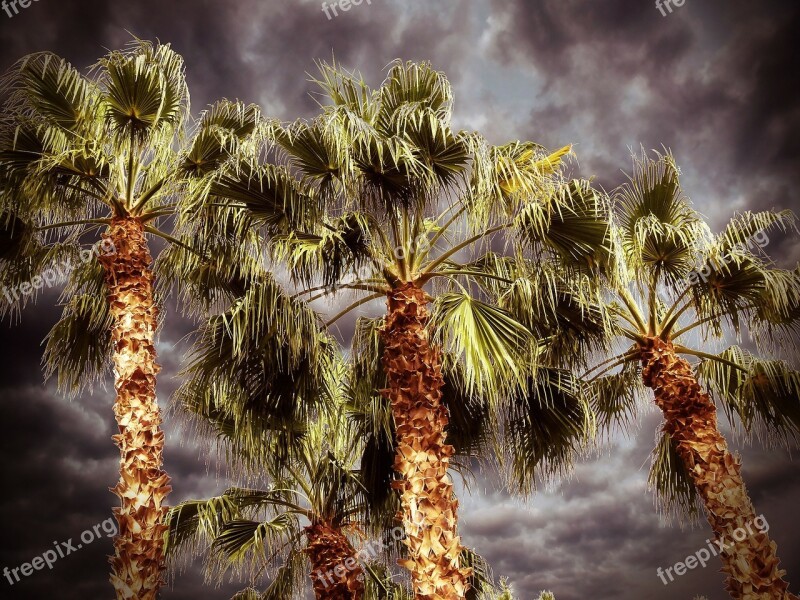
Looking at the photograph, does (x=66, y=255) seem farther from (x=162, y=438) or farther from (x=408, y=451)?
(x=408, y=451)

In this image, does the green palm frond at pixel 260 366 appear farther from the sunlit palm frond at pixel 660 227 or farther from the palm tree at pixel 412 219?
the sunlit palm frond at pixel 660 227

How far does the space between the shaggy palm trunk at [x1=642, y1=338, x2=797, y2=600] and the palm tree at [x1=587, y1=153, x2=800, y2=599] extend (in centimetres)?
1

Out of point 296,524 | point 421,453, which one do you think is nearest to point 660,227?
point 421,453

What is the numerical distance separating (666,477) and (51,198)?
1009 centimetres

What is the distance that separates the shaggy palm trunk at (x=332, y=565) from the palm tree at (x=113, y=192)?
4.79m

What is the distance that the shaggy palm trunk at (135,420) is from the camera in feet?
21.5

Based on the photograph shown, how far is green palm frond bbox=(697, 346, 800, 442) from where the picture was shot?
10.0m

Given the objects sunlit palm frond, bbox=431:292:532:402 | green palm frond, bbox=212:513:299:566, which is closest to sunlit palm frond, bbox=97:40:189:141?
sunlit palm frond, bbox=431:292:532:402

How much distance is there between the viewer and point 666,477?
10.9m

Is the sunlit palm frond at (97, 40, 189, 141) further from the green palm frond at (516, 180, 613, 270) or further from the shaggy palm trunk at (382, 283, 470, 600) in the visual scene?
the green palm frond at (516, 180, 613, 270)

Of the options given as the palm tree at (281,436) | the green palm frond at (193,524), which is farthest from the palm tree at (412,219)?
the green palm frond at (193,524)

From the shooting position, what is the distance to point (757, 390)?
33.6ft

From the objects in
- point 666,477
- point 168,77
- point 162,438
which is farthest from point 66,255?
point 666,477

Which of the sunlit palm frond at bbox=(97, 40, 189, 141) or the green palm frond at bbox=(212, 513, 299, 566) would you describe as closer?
the sunlit palm frond at bbox=(97, 40, 189, 141)
